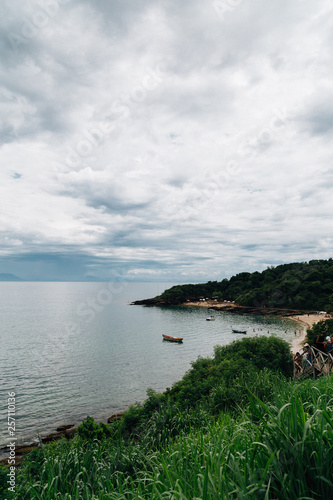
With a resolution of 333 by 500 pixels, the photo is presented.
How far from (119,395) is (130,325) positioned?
169ft

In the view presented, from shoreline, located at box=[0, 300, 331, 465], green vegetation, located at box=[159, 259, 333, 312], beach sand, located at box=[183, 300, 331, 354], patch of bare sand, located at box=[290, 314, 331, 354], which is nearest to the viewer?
shoreline, located at box=[0, 300, 331, 465]

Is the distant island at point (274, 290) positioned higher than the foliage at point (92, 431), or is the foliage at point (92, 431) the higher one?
the distant island at point (274, 290)

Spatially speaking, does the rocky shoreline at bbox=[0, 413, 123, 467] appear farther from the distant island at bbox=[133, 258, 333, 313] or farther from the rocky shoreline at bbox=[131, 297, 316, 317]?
the rocky shoreline at bbox=[131, 297, 316, 317]

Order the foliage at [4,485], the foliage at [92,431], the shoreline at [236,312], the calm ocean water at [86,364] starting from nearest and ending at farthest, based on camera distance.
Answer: the foliage at [4,485], the foliage at [92,431], the shoreline at [236,312], the calm ocean water at [86,364]

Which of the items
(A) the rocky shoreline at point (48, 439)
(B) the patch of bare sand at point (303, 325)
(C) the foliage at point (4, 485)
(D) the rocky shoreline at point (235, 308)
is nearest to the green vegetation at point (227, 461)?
(C) the foliage at point (4, 485)

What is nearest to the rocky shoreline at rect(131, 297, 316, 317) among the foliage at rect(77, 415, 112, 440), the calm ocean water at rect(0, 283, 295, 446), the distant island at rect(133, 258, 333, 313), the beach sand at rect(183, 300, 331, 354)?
the beach sand at rect(183, 300, 331, 354)

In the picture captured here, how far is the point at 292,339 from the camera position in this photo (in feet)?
199

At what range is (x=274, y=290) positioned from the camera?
114 m

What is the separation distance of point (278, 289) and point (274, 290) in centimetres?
158

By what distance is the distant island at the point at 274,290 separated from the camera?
339 feet

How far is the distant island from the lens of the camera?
4067 inches

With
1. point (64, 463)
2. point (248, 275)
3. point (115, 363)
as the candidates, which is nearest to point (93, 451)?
point (64, 463)

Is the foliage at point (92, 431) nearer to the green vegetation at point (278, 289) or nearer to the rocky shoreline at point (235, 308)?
the green vegetation at point (278, 289)

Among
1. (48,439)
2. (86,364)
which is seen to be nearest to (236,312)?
(86,364)
